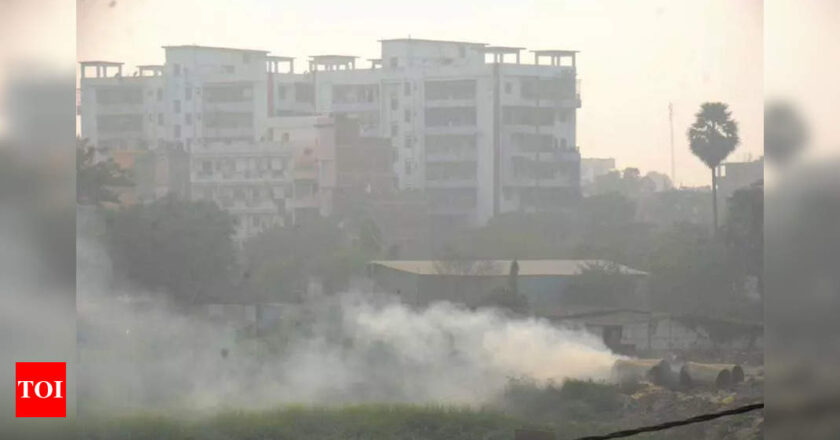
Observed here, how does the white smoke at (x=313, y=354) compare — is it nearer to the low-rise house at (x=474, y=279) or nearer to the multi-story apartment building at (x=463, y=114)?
the low-rise house at (x=474, y=279)

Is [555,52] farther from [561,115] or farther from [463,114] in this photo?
Answer: [463,114]

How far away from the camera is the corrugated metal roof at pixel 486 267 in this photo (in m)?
4.30

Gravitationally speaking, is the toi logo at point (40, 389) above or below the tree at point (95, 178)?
below

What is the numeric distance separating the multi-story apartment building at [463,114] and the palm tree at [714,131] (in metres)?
0.43

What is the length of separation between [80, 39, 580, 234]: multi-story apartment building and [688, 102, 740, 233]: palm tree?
434 mm

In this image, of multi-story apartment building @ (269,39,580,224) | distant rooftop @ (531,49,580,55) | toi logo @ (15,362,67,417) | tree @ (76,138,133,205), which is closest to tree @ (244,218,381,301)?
multi-story apartment building @ (269,39,580,224)

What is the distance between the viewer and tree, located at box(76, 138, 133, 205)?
169 inches

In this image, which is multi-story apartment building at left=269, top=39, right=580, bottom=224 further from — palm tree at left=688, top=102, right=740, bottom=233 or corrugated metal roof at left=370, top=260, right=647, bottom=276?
palm tree at left=688, top=102, right=740, bottom=233

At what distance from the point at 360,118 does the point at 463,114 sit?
0.36 metres

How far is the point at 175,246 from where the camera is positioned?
4.47 m

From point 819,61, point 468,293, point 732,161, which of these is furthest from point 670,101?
point 468,293

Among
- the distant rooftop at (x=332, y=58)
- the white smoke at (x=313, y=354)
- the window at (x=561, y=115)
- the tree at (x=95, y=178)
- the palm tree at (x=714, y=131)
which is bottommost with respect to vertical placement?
the white smoke at (x=313, y=354)

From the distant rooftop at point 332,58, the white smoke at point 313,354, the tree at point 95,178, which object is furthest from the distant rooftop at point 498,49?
the tree at point 95,178

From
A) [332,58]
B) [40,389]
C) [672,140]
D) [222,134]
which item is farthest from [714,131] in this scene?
[40,389]
